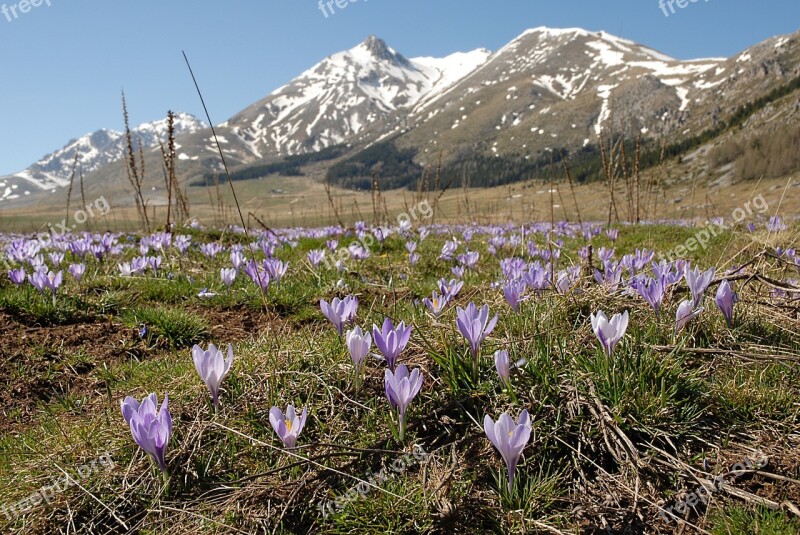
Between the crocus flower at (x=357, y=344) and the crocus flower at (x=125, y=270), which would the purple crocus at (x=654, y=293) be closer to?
the crocus flower at (x=357, y=344)

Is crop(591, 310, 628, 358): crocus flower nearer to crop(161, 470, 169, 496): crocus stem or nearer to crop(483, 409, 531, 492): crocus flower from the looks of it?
crop(483, 409, 531, 492): crocus flower

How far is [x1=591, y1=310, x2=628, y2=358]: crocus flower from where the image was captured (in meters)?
2.02

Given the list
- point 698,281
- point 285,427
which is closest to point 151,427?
point 285,427

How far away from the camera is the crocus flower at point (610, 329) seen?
2.02m

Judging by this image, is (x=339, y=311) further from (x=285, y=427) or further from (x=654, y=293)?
(x=654, y=293)

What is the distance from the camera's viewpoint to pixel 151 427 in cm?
171

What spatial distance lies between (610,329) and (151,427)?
5.93ft

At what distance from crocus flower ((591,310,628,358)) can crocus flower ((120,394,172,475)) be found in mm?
1706

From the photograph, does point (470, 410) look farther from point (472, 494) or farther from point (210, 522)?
point (210, 522)

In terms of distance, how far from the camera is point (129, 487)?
181 cm

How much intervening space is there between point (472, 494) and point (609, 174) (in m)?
7.64

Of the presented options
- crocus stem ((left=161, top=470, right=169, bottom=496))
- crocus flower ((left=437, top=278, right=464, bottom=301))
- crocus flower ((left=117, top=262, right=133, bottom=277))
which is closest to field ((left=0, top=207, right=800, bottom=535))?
crocus stem ((left=161, top=470, right=169, bottom=496))

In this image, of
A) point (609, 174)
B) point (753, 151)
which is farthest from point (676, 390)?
point (753, 151)

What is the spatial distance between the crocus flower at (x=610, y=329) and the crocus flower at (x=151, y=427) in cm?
171
